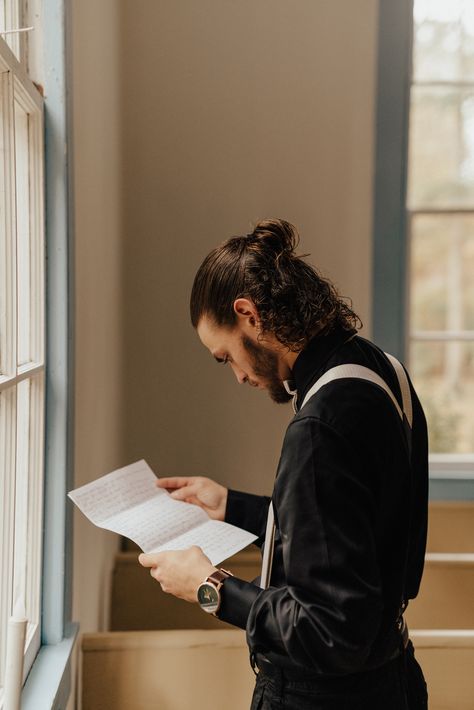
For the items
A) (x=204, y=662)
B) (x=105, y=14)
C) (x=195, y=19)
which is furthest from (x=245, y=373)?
(x=195, y=19)

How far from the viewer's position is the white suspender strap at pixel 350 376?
105cm

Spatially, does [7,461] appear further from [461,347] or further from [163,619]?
[461,347]

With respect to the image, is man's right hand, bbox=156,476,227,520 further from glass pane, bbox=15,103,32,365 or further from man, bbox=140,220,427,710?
glass pane, bbox=15,103,32,365

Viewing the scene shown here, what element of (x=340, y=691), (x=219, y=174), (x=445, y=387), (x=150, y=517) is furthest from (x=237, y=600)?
(x=445, y=387)

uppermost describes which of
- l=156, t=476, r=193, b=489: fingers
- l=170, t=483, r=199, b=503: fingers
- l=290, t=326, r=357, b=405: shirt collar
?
l=290, t=326, r=357, b=405: shirt collar

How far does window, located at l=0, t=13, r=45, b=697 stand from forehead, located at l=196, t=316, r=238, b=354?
31 cm

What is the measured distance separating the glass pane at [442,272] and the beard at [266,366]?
165 centimetres

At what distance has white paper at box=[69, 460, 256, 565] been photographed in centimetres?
131

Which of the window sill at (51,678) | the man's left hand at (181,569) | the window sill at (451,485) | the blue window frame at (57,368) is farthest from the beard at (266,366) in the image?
the window sill at (451,485)

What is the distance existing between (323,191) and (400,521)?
1713 millimetres

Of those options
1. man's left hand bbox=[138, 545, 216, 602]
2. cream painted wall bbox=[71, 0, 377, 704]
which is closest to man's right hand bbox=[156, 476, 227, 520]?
man's left hand bbox=[138, 545, 216, 602]

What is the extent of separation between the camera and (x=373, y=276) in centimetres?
267

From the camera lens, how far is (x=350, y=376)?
1.04m

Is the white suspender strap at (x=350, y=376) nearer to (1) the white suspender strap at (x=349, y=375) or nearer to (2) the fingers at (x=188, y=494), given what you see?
(1) the white suspender strap at (x=349, y=375)
